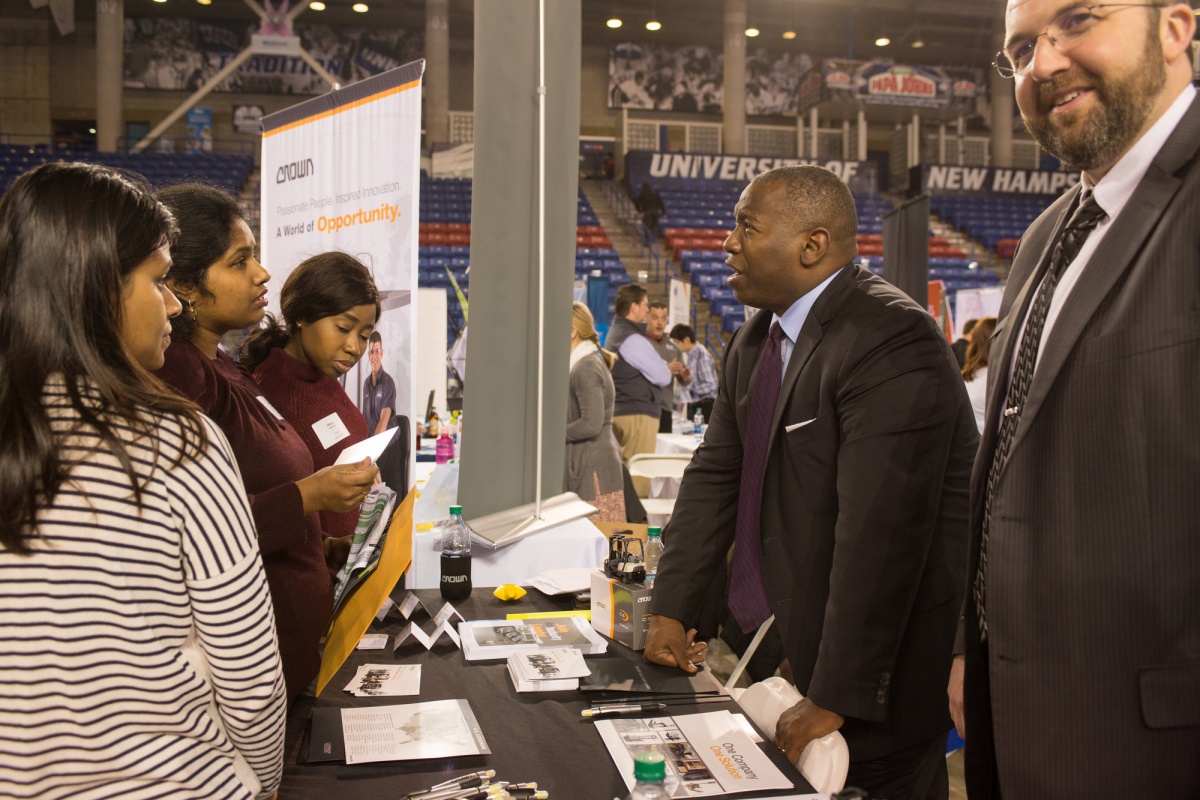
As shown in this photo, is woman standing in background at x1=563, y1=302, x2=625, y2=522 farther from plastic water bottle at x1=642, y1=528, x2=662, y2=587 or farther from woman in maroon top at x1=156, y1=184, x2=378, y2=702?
woman in maroon top at x1=156, y1=184, x2=378, y2=702

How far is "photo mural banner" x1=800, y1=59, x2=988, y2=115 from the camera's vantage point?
17203 millimetres

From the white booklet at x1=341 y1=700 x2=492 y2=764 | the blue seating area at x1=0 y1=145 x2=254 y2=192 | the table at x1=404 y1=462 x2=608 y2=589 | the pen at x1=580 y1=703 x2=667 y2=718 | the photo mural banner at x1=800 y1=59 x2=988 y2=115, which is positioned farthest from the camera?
the photo mural banner at x1=800 y1=59 x2=988 y2=115

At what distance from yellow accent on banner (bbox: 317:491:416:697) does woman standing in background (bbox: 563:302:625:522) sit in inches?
94.7

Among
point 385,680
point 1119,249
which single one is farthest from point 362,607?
point 1119,249

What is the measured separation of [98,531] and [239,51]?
1905cm

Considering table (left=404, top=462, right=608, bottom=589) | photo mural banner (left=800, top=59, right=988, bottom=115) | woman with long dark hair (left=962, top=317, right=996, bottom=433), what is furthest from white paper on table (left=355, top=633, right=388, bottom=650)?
photo mural banner (left=800, top=59, right=988, bottom=115)

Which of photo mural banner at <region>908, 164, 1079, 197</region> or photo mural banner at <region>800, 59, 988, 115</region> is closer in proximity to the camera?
photo mural banner at <region>800, 59, 988, 115</region>

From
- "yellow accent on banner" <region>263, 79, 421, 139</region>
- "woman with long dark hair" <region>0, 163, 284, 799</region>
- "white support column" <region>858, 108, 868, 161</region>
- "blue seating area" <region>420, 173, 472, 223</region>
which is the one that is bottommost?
"woman with long dark hair" <region>0, 163, 284, 799</region>

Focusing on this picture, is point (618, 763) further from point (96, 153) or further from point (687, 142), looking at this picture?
point (687, 142)

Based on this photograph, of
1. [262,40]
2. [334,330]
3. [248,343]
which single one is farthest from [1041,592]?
[262,40]

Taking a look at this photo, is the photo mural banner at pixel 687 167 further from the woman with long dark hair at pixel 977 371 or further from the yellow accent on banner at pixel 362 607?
the yellow accent on banner at pixel 362 607

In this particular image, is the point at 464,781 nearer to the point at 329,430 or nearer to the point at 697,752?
the point at 697,752

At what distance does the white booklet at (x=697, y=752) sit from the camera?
1192 millimetres

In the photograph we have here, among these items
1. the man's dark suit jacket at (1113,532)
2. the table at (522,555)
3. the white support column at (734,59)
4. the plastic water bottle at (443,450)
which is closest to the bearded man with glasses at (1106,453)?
the man's dark suit jacket at (1113,532)
